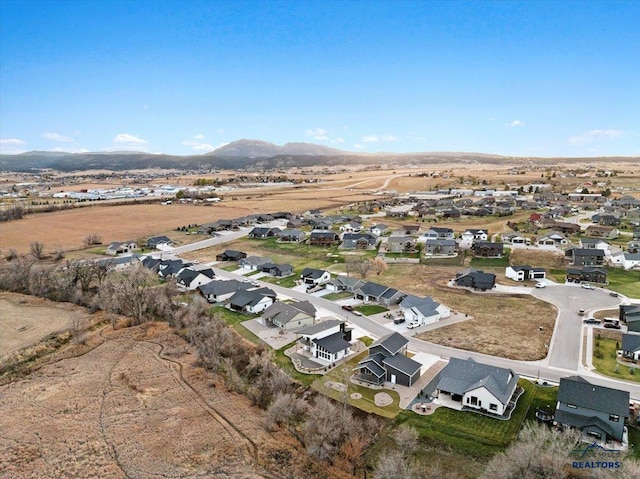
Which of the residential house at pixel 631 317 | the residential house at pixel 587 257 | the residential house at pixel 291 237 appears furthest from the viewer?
the residential house at pixel 291 237

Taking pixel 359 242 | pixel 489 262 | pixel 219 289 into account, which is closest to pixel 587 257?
pixel 489 262

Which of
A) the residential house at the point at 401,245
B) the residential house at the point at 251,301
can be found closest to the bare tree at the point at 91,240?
the residential house at the point at 251,301

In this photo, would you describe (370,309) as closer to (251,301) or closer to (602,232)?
(251,301)

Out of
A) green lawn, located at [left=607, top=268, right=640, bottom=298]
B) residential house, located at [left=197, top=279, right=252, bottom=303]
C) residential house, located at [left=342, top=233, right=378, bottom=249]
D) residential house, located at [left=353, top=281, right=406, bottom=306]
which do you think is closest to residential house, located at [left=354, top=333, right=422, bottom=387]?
residential house, located at [left=353, top=281, right=406, bottom=306]

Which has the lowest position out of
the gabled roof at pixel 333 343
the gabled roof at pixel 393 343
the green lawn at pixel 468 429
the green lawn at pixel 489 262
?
the green lawn at pixel 468 429

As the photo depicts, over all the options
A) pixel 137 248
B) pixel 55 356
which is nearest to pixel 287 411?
pixel 55 356

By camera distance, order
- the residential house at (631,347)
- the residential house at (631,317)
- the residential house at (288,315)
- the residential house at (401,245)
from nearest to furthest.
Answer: the residential house at (631,347)
the residential house at (631,317)
the residential house at (288,315)
the residential house at (401,245)

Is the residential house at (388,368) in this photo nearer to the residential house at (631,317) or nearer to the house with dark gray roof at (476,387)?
the house with dark gray roof at (476,387)
